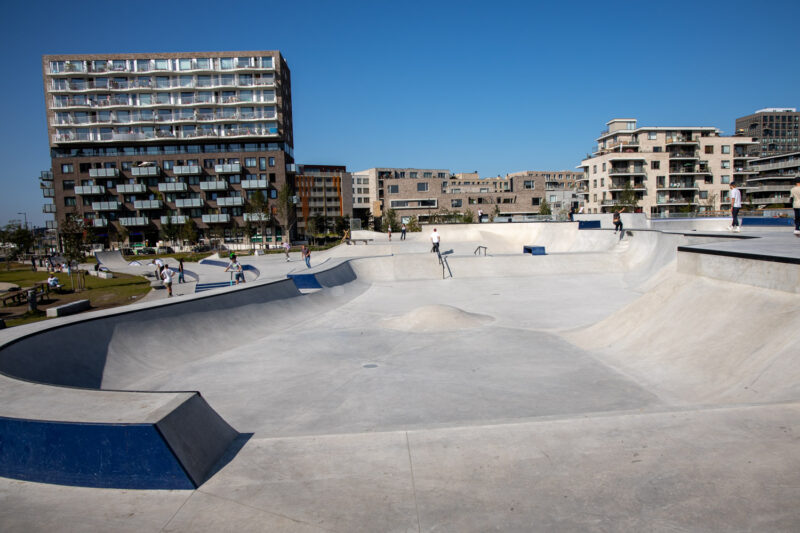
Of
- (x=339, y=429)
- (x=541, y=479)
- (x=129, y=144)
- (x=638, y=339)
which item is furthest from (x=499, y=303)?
(x=129, y=144)

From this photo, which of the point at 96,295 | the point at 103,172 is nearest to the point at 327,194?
the point at 103,172

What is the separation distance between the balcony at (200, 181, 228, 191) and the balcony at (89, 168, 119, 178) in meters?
11.4

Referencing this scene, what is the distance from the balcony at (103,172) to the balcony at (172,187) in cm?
594

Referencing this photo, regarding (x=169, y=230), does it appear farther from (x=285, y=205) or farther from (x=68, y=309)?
(x=68, y=309)

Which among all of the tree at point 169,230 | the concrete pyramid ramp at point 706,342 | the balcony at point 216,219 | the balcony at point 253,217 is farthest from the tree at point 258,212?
the concrete pyramid ramp at point 706,342

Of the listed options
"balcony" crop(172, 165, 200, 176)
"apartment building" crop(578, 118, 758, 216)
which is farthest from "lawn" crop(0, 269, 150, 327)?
"apartment building" crop(578, 118, 758, 216)

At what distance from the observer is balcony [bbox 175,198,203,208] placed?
204 feet

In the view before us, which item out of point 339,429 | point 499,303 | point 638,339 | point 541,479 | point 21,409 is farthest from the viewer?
point 499,303

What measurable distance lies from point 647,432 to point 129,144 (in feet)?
241

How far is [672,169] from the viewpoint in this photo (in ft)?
210

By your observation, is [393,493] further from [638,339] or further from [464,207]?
[464,207]

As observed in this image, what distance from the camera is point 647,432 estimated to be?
409 cm

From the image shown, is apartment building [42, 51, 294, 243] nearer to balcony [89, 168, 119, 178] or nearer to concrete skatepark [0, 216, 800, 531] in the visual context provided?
balcony [89, 168, 119, 178]

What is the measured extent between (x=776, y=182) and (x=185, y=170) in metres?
102
